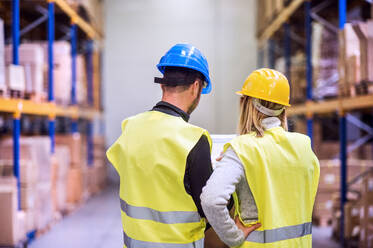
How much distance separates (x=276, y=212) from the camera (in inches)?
77.8

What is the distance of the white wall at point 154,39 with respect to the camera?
1202 centimetres

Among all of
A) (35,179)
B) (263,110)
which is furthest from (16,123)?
(263,110)

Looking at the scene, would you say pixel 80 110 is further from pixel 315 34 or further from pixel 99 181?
pixel 315 34

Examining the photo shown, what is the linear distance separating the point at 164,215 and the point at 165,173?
20 cm

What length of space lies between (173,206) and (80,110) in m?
7.29

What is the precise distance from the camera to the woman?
1.88 m

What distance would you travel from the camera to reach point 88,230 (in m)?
6.39

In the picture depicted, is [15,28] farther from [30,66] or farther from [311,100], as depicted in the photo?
[311,100]

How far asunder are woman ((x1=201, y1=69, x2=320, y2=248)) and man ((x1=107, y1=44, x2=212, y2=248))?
10 cm

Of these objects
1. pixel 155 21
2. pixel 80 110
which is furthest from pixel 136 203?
pixel 155 21

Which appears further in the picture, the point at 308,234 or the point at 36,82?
the point at 36,82

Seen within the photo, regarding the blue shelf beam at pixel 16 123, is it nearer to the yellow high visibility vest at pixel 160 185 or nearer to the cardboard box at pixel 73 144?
the cardboard box at pixel 73 144

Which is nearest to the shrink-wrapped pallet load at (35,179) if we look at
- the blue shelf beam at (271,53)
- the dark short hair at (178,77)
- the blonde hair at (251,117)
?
the dark short hair at (178,77)

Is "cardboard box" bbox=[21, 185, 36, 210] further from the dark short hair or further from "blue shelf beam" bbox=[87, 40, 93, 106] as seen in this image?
"blue shelf beam" bbox=[87, 40, 93, 106]
